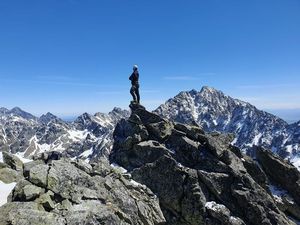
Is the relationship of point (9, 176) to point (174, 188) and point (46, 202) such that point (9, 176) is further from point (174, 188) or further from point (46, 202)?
point (174, 188)

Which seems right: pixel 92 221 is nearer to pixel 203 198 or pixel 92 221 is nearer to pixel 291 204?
pixel 203 198

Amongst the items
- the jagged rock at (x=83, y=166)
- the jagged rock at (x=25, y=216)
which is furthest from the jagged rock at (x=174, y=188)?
the jagged rock at (x=25, y=216)

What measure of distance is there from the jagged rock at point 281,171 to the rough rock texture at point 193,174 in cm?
545

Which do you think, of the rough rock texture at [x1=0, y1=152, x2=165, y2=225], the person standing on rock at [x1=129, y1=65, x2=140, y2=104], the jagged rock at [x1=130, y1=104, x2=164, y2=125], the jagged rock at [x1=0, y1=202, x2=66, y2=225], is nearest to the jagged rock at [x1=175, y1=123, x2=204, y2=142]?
the jagged rock at [x1=130, y1=104, x2=164, y2=125]

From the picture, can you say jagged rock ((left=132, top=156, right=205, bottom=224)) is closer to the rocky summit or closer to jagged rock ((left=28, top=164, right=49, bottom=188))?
the rocky summit

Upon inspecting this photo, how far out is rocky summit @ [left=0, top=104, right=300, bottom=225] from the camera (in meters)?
27.7

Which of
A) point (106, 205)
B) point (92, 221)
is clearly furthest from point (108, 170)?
point (92, 221)

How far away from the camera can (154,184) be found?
41938mm

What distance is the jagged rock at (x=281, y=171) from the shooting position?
53.3 meters

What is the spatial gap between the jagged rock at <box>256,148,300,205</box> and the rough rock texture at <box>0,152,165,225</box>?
25.3 metres

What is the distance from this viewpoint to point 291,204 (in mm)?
50938

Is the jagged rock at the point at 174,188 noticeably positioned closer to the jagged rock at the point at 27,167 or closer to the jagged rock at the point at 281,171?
the jagged rock at the point at 27,167

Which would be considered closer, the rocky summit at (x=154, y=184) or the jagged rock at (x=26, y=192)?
the jagged rock at (x=26, y=192)

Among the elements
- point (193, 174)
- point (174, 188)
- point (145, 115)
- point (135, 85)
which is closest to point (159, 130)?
point (145, 115)
